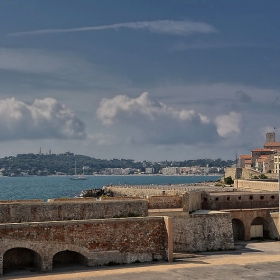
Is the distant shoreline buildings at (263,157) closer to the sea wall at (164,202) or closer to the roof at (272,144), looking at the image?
the roof at (272,144)

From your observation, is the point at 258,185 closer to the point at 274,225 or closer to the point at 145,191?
the point at 145,191

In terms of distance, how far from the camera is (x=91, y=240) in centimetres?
2680

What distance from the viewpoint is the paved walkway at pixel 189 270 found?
24.1m

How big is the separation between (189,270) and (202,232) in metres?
7.08

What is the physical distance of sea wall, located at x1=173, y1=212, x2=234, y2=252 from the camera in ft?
104

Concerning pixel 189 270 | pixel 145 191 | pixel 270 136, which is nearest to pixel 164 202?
pixel 189 270

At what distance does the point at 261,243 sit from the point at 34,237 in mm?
17131

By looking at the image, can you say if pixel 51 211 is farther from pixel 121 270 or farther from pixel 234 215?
pixel 234 215

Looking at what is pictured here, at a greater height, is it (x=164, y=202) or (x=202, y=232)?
(x=164, y=202)

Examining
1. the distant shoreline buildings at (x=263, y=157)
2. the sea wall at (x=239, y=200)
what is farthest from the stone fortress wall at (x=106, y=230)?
the distant shoreline buildings at (x=263, y=157)

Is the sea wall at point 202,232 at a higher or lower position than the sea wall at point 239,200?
lower

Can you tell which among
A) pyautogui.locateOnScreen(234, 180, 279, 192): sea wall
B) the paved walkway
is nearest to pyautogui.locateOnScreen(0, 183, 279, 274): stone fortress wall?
the paved walkway

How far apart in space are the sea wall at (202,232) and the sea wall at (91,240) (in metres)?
3.23

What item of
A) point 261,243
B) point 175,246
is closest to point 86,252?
point 175,246
